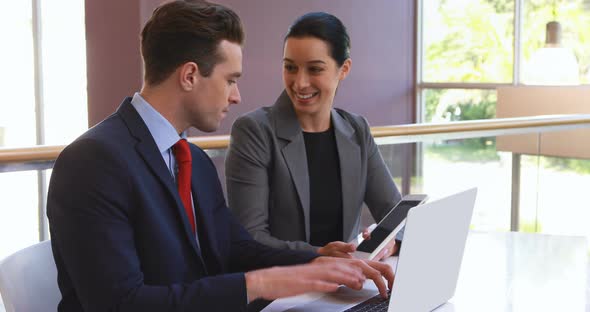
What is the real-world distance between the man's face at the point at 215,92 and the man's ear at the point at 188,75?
11 mm

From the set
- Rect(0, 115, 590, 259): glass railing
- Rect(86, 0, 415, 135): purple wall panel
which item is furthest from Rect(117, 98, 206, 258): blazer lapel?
Rect(86, 0, 415, 135): purple wall panel

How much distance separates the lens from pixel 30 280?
147 centimetres

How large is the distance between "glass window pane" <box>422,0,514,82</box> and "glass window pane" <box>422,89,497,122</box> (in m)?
0.13

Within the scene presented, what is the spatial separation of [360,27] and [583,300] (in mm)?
6359

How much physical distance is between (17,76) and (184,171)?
17.3 ft

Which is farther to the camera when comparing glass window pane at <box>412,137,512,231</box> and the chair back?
glass window pane at <box>412,137,512,231</box>

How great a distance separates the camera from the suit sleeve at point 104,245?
1296 mm

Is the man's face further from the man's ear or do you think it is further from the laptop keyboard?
the laptop keyboard

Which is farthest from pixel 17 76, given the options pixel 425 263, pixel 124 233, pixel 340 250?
pixel 425 263

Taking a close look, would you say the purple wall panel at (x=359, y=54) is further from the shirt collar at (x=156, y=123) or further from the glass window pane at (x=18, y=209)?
the shirt collar at (x=156, y=123)

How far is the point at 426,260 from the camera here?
1.45m

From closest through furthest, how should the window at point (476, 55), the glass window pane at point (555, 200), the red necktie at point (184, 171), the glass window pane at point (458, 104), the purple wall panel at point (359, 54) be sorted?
the red necktie at point (184, 171) → the glass window pane at point (555, 200) → the window at point (476, 55) → the purple wall panel at point (359, 54) → the glass window pane at point (458, 104)

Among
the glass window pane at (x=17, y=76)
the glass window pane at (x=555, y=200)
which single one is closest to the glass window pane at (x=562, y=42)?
the glass window pane at (x=555, y=200)

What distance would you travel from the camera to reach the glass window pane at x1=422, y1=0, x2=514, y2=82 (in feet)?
25.2
